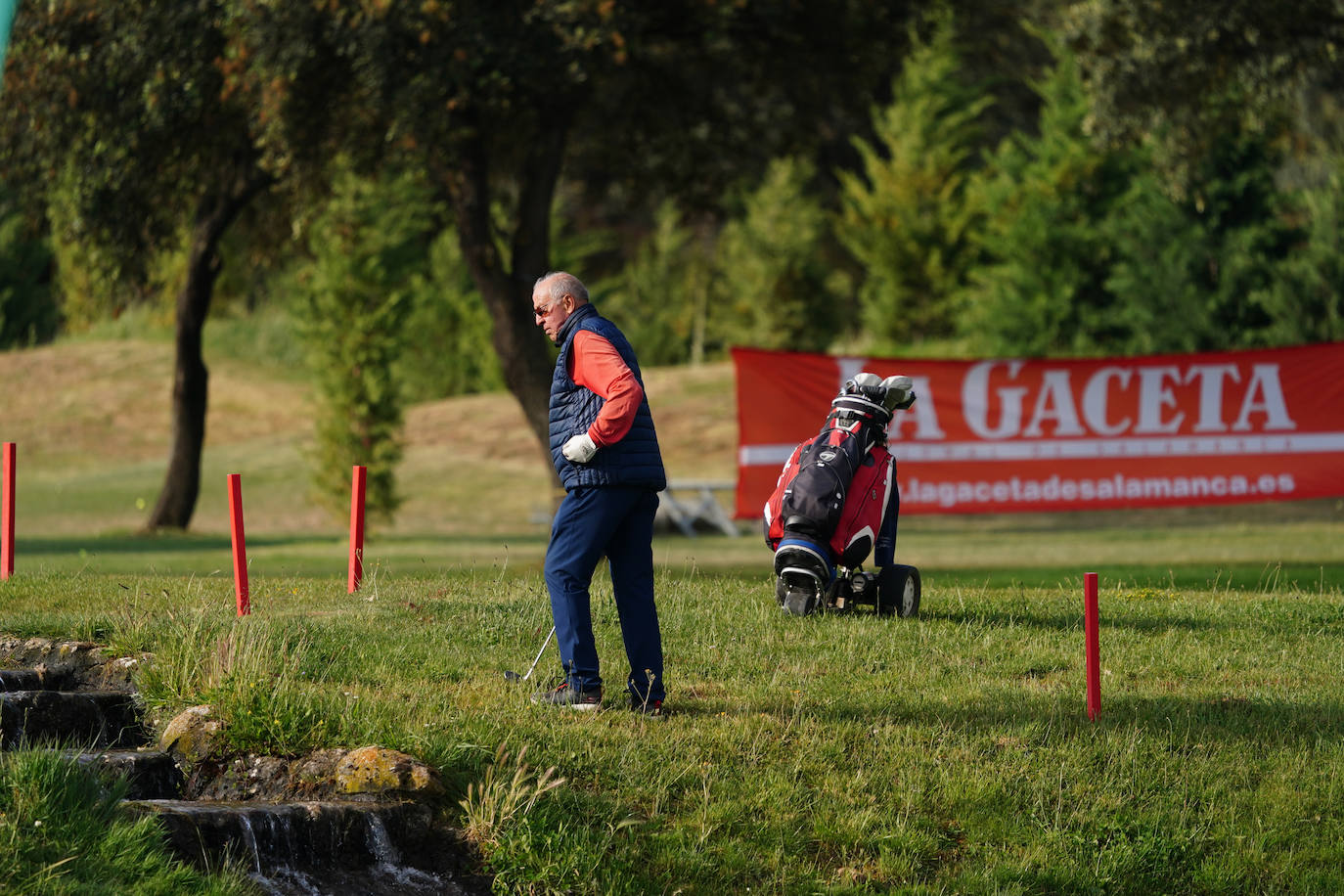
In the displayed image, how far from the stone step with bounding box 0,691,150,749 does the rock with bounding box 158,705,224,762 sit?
347mm

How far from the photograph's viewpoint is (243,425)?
4291cm

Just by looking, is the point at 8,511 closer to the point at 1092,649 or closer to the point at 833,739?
the point at 833,739

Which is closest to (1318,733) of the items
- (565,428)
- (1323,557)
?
(565,428)


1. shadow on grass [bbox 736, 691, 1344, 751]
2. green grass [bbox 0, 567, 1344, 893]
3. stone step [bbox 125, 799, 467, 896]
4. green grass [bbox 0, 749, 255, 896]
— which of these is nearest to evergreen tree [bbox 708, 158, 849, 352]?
green grass [bbox 0, 567, 1344, 893]

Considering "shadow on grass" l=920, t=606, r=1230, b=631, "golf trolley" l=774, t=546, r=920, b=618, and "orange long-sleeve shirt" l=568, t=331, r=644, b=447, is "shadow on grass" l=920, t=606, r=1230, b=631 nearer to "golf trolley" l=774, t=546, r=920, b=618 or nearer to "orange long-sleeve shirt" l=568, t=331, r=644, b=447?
"golf trolley" l=774, t=546, r=920, b=618

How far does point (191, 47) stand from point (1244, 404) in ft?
44.7

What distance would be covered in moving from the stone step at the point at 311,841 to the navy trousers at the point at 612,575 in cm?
123

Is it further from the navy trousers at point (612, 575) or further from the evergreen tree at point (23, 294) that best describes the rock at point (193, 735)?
the evergreen tree at point (23, 294)

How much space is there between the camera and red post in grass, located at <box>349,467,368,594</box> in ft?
31.7

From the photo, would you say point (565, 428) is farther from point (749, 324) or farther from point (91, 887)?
point (749, 324)

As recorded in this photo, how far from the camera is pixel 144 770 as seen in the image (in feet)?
20.4

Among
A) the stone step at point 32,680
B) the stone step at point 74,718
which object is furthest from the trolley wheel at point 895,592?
the stone step at point 32,680

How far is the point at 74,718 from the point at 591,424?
2.51 meters

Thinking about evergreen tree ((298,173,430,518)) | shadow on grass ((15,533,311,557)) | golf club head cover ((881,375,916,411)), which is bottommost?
shadow on grass ((15,533,311,557))
